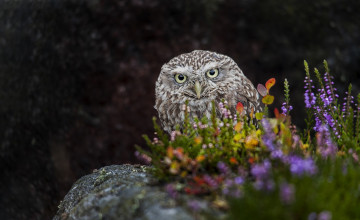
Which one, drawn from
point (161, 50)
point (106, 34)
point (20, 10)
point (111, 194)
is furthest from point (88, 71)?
point (111, 194)

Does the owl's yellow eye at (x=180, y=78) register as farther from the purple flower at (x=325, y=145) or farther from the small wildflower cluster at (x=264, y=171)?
the purple flower at (x=325, y=145)

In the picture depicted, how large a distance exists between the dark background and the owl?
1121 mm

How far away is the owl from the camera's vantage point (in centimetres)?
313

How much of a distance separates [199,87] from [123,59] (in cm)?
179

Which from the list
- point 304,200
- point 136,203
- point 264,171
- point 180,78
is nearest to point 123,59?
point 180,78

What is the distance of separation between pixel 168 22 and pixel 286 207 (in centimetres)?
324

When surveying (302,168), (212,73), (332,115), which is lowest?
(302,168)

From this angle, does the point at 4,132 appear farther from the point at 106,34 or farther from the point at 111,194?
the point at 111,194

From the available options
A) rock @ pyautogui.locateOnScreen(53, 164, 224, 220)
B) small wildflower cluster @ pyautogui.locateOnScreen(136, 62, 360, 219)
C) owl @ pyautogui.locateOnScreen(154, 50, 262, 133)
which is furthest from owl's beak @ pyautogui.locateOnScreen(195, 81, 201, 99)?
rock @ pyautogui.locateOnScreen(53, 164, 224, 220)

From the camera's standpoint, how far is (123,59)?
15.0 feet

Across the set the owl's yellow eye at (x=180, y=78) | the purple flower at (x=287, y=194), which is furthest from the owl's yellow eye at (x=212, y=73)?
the purple flower at (x=287, y=194)

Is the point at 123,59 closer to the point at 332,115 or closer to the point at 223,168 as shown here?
the point at 332,115

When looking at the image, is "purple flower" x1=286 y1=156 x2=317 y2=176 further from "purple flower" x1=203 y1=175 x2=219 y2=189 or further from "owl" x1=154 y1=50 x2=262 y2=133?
"owl" x1=154 y1=50 x2=262 y2=133

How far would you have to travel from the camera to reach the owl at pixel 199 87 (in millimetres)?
3135
